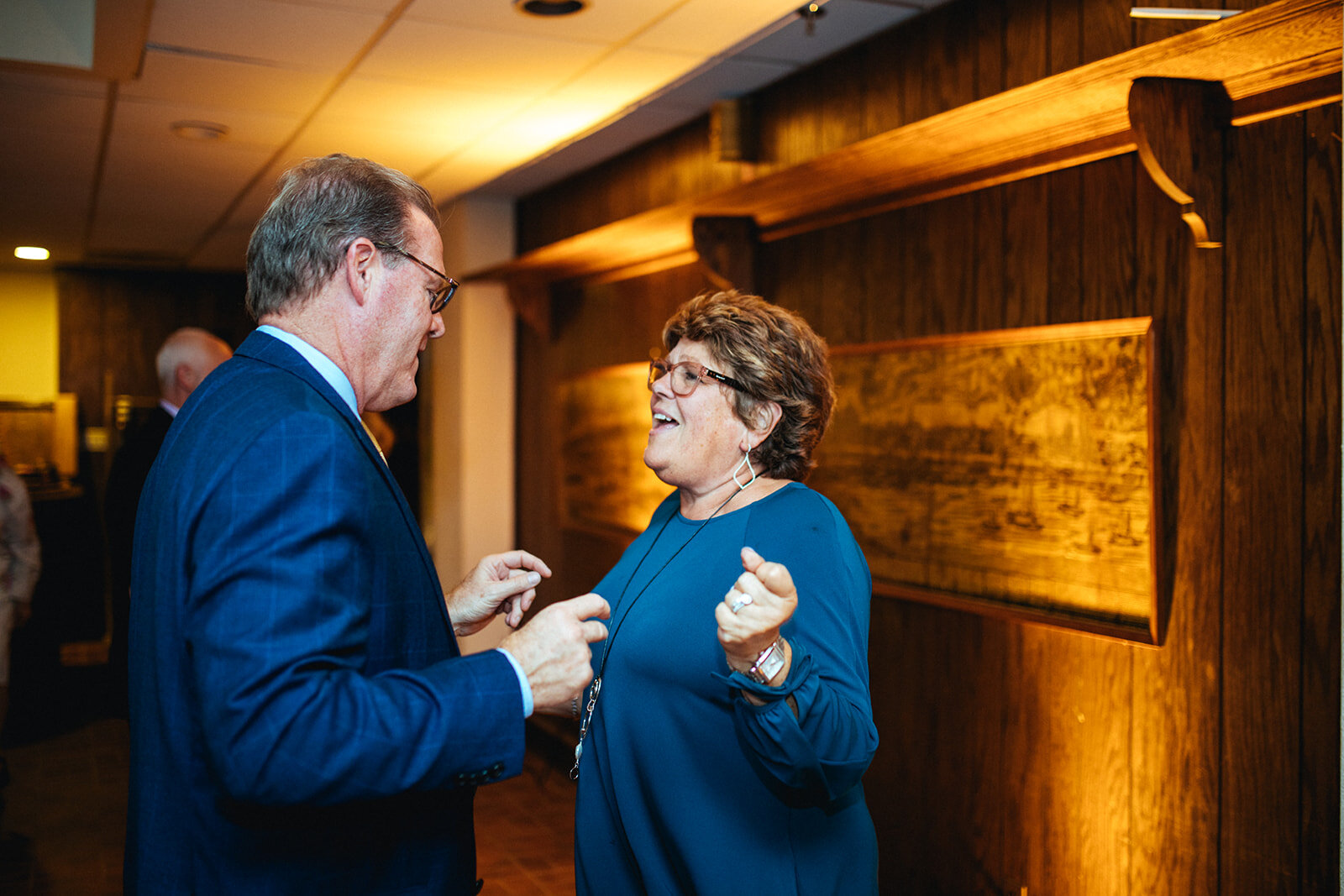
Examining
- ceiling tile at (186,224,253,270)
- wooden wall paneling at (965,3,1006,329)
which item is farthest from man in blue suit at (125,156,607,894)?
ceiling tile at (186,224,253,270)

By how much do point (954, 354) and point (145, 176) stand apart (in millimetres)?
4483

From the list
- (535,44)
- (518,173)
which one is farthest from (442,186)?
(535,44)

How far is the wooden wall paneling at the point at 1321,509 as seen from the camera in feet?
7.14

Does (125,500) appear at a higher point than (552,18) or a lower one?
lower

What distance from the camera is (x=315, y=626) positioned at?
1.15 metres

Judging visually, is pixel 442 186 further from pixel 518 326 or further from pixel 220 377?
pixel 220 377

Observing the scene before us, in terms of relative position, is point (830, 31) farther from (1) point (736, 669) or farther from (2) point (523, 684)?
Result: (2) point (523, 684)

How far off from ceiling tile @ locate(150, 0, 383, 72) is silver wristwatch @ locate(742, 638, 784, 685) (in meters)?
2.57

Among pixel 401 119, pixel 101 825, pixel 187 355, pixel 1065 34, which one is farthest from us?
pixel 101 825

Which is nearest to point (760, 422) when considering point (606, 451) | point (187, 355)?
point (187, 355)

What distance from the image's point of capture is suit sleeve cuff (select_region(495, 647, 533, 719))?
1273 mm

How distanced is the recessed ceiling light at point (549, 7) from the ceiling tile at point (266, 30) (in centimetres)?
47

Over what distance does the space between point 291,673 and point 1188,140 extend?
7.29 feet

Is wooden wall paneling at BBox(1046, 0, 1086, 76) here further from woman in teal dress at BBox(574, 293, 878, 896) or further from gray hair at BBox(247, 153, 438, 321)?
gray hair at BBox(247, 153, 438, 321)
